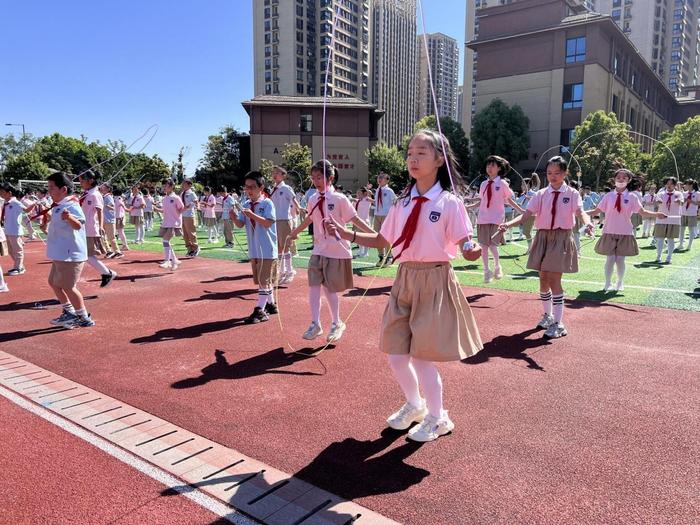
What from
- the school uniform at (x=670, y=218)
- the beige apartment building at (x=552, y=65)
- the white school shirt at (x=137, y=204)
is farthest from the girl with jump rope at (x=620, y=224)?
the beige apartment building at (x=552, y=65)

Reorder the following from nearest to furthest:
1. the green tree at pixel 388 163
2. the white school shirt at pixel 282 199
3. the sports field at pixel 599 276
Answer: the sports field at pixel 599 276 → the white school shirt at pixel 282 199 → the green tree at pixel 388 163

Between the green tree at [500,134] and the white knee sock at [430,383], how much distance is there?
47371 millimetres

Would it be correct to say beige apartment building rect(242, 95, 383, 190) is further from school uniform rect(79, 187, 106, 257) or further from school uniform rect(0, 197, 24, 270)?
school uniform rect(79, 187, 106, 257)

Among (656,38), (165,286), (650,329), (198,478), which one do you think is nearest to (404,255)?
(198,478)

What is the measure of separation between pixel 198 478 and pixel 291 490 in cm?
62

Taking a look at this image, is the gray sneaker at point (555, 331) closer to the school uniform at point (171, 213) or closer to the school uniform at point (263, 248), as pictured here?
the school uniform at point (263, 248)

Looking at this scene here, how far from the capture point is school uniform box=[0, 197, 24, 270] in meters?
11.8

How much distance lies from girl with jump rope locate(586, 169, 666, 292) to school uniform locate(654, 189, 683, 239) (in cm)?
440

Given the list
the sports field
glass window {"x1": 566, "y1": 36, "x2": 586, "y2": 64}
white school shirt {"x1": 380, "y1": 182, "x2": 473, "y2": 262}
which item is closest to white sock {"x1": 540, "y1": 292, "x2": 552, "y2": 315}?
the sports field

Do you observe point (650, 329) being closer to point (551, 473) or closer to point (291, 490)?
point (551, 473)

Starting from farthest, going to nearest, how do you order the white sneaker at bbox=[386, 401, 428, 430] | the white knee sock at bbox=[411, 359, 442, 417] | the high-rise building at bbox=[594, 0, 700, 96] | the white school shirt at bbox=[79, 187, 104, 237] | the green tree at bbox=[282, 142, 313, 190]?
the high-rise building at bbox=[594, 0, 700, 96], the green tree at bbox=[282, 142, 313, 190], the white school shirt at bbox=[79, 187, 104, 237], the white sneaker at bbox=[386, 401, 428, 430], the white knee sock at bbox=[411, 359, 442, 417]

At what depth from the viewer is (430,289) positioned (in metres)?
3.35

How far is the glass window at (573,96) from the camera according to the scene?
49.2 m

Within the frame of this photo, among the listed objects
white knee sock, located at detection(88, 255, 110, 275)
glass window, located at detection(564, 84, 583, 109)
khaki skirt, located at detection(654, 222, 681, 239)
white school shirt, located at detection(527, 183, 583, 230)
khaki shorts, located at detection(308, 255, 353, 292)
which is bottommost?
white knee sock, located at detection(88, 255, 110, 275)
